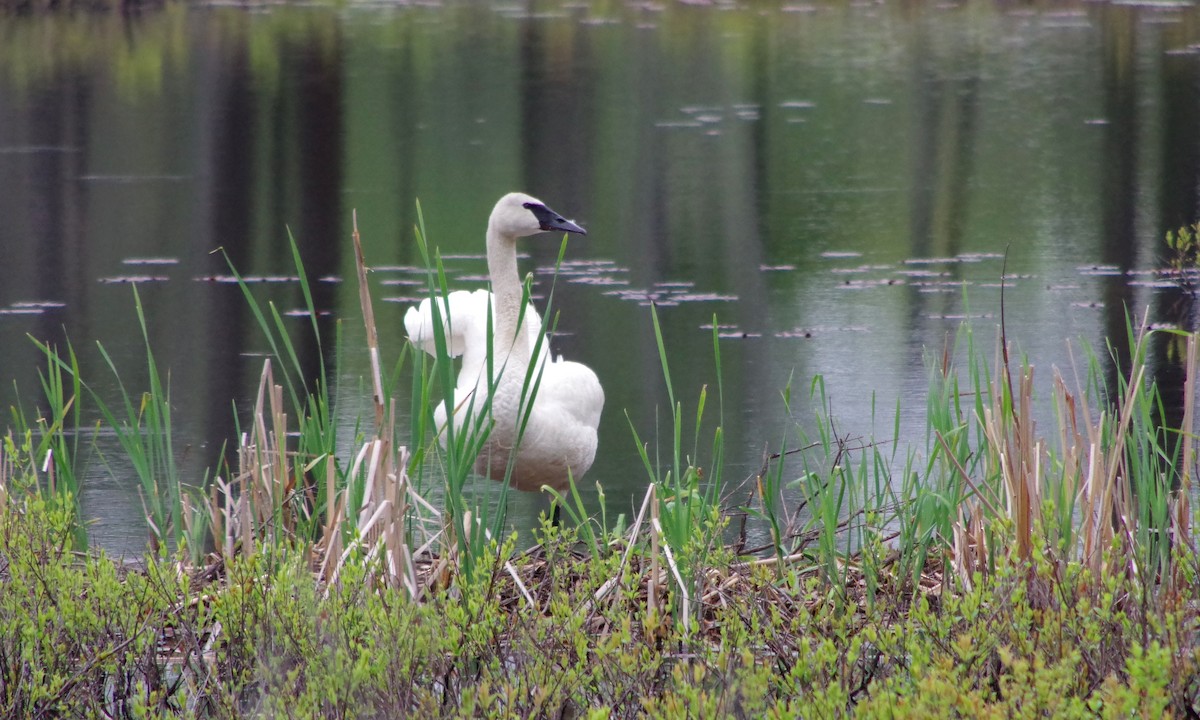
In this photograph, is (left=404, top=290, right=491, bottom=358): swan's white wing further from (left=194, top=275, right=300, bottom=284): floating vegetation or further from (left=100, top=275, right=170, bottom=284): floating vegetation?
(left=100, top=275, right=170, bottom=284): floating vegetation

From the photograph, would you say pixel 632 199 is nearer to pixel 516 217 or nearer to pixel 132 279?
pixel 132 279

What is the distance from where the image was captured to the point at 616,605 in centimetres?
368

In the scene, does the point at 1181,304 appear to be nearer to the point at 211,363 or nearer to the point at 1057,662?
the point at 211,363

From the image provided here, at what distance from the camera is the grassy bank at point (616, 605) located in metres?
3.09

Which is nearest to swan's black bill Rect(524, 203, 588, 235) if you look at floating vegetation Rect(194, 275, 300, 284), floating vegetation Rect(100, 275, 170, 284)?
floating vegetation Rect(194, 275, 300, 284)

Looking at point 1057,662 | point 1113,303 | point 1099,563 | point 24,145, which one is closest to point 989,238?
point 1113,303

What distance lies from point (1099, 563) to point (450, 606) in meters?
1.63

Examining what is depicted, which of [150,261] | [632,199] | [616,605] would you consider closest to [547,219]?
[616,605]

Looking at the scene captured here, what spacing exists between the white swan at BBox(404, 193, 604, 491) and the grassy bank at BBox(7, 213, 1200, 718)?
107 centimetres

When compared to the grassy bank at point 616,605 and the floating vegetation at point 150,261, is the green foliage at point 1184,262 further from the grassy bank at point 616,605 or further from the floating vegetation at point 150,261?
the floating vegetation at point 150,261

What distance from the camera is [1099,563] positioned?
406 cm

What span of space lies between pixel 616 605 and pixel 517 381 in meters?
2.09

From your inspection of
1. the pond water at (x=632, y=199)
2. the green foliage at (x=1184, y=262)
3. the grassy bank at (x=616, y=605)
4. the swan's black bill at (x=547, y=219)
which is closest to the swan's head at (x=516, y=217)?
the swan's black bill at (x=547, y=219)

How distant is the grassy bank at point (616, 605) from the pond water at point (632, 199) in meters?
0.69
